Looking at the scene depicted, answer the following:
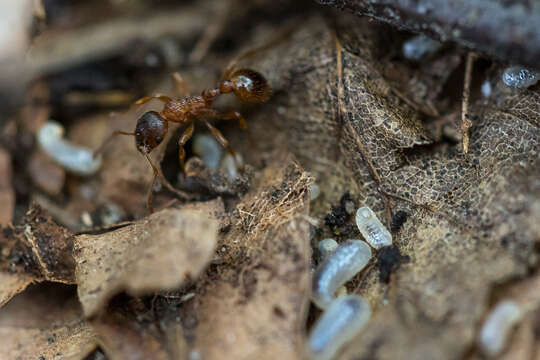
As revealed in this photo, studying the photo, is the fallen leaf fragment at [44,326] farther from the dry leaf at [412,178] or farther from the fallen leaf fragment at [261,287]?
the dry leaf at [412,178]

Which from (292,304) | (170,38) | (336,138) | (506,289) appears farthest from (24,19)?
(506,289)

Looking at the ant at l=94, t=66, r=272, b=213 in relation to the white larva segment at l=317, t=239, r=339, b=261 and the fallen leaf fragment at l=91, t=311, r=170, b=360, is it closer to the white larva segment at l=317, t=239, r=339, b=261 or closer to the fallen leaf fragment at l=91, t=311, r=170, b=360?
the fallen leaf fragment at l=91, t=311, r=170, b=360

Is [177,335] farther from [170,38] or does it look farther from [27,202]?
[170,38]

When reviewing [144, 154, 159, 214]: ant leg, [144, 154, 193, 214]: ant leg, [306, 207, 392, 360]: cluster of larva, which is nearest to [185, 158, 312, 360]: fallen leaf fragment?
[306, 207, 392, 360]: cluster of larva

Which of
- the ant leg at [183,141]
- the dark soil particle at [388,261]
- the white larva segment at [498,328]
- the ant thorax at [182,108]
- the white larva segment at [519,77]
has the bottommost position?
the ant leg at [183,141]

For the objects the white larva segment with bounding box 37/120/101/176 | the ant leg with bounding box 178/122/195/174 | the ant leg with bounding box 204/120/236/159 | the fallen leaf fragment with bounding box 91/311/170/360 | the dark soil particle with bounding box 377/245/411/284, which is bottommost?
the white larva segment with bounding box 37/120/101/176

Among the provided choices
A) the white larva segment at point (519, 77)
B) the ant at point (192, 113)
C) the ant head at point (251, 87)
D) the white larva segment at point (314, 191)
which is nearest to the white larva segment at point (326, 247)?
the white larva segment at point (314, 191)
